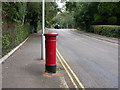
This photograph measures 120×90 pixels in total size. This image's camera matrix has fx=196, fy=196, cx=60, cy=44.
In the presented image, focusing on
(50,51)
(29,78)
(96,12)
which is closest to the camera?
(29,78)

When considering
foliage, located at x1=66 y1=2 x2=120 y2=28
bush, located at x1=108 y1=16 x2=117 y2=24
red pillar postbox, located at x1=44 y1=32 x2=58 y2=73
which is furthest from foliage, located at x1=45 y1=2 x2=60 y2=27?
red pillar postbox, located at x1=44 y1=32 x2=58 y2=73

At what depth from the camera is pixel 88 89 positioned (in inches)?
226

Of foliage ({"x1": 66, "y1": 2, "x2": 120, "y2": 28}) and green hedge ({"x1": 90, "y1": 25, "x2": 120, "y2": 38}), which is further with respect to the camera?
foliage ({"x1": 66, "y1": 2, "x2": 120, "y2": 28})

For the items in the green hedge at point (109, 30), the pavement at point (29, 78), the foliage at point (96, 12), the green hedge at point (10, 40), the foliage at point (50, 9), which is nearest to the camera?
the pavement at point (29, 78)

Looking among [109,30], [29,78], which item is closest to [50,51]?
[29,78]

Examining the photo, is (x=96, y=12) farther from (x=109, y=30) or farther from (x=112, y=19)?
(x=109, y=30)

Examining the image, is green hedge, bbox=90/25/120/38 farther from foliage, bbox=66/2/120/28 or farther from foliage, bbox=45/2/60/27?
foliage, bbox=45/2/60/27

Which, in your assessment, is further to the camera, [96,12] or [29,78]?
[96,12]

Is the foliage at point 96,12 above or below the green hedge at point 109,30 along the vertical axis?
above

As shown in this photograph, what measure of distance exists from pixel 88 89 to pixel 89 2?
112ft

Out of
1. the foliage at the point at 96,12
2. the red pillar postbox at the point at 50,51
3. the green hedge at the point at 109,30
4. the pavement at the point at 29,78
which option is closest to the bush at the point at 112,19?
the foliage at the point at 96,12

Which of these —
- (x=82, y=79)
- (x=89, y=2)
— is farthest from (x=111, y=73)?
(x=89, y=2)

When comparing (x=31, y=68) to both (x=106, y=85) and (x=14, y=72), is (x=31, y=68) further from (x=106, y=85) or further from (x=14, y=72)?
(x=106, y=85)

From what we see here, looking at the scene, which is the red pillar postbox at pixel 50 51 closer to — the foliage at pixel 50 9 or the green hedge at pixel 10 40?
the green hedge at pixel 10 40
